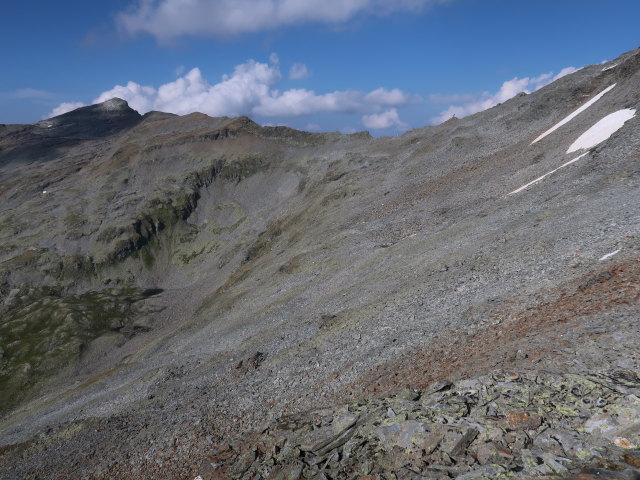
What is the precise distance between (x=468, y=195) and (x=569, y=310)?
41.7 meters

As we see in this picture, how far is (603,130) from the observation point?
52375 millimetres

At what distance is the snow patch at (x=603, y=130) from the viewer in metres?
50.7

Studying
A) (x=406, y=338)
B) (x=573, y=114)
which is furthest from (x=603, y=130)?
(x=406, y=338)

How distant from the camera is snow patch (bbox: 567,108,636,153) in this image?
1994 inches

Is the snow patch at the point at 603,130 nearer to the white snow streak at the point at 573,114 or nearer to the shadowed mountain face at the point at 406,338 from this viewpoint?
the shadowed mountain face at the point at 406,338

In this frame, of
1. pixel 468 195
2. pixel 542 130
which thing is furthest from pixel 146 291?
pixel 542 130

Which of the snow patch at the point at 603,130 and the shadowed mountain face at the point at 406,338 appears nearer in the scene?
the shadowed mountain face at the point at 406,338

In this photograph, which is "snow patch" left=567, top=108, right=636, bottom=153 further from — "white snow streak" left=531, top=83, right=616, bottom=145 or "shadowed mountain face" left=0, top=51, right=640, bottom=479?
"white snow streak" left=531, top=83, right=616, bottom=145

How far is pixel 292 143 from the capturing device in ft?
588

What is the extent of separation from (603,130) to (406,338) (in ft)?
146

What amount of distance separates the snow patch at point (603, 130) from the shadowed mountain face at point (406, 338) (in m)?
0.42

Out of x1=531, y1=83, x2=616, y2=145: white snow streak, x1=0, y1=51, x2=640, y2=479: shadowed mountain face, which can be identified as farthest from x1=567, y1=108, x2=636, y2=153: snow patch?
x1=531, y1=83, x2=616, y2=145: white snow streak

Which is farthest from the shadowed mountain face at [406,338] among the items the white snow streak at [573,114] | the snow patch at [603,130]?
the white snow streak at [573,114]

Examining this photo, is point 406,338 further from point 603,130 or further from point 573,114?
point 573,114
